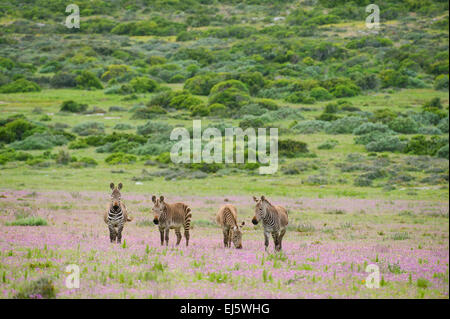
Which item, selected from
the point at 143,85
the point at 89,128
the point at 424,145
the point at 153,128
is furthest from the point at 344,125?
the point at 143,85

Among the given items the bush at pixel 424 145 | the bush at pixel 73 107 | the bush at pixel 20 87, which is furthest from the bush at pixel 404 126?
the bush at pixel 20 87

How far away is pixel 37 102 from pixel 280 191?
46.8m

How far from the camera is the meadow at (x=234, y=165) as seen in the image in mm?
10984

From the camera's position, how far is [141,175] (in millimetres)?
37312

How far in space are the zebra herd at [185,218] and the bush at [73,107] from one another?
51239mm

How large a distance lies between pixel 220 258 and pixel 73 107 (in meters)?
54.5

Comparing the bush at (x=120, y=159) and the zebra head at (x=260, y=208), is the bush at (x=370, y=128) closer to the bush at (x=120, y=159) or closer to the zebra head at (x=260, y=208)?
the bush at (x=120, y=159)

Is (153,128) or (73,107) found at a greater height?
(73,107)

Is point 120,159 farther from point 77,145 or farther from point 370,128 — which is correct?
point 370,128

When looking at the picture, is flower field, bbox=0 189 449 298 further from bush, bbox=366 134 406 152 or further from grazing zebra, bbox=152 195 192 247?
bush, bbox=366 134 406 152

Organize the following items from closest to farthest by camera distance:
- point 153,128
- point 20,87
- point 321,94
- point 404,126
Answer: point 404,126, point 153,128, point 321,94, point 20,87

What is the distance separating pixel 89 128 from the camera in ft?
176
